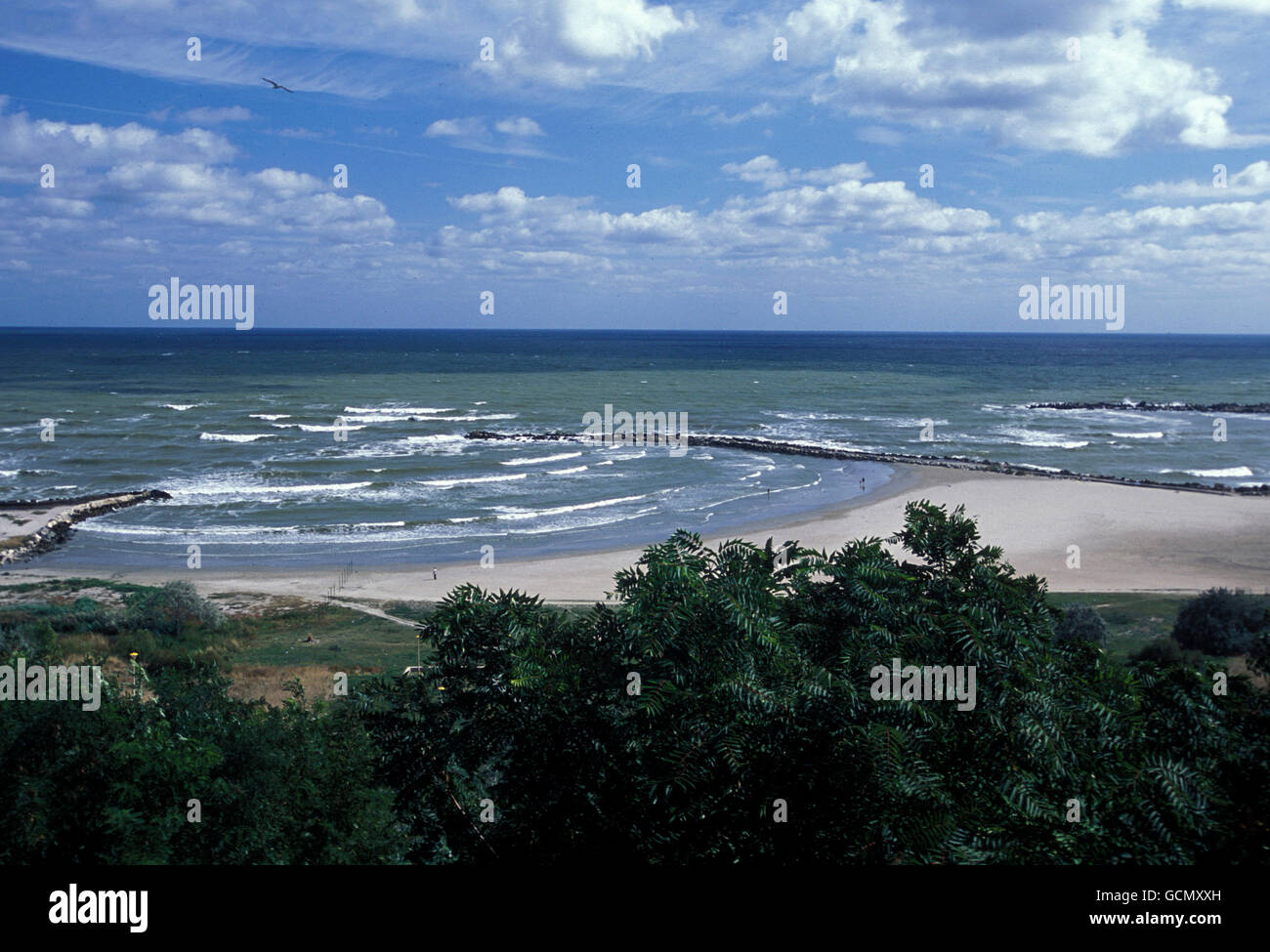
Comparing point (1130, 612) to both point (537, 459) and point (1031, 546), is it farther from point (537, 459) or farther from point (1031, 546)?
point (537, 459)

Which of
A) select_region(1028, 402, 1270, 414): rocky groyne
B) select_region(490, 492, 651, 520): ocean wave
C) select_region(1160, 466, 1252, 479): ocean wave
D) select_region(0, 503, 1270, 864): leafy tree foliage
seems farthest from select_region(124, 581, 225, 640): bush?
select_region(1028, 402, 1270, 414): rocky groyne

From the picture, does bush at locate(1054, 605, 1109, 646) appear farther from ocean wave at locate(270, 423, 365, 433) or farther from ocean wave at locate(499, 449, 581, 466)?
ocean wave at locate(270, 423, 365, 433)

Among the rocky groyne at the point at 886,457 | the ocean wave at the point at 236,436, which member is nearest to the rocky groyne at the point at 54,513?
the ocean wave at the point at 236,436

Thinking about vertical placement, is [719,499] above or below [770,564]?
below

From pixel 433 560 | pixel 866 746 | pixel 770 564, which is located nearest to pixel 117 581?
pixel 433 560

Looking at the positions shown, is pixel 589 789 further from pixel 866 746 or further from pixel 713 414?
pixel 713 414

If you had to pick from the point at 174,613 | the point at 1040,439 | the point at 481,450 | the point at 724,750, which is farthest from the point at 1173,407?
the point at 724,750
